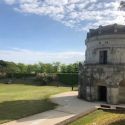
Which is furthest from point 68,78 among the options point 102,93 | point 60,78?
point 102,93

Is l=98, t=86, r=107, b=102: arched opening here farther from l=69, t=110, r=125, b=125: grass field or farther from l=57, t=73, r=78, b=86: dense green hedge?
l=57, t=73, r=78, b=86: dense green hedge

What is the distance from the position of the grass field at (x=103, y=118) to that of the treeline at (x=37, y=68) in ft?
201

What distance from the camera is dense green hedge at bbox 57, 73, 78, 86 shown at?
6312cm

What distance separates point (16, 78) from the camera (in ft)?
244

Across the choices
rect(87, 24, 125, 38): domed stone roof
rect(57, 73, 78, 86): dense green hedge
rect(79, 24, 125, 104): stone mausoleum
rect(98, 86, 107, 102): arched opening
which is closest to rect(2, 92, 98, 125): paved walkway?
rect(79, 24, 125, 104): stone mausoleum

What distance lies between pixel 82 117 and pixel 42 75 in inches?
1681

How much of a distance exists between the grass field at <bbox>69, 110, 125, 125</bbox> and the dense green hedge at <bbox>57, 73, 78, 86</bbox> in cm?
3633

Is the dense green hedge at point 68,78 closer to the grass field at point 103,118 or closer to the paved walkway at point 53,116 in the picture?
the paved walkway at point 53,116

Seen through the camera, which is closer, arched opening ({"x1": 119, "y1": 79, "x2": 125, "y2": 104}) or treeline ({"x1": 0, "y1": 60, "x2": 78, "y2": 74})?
arched opening ({"x1": 119, "y1": 79, "x2": 125, "y2": 104})

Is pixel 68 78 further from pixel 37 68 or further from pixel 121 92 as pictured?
pixel 37 68

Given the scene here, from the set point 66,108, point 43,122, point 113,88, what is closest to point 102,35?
point 113,88

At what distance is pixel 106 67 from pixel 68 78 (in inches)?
1278

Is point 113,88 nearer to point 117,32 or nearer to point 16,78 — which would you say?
point 117,32

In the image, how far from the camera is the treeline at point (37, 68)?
93162 mm
